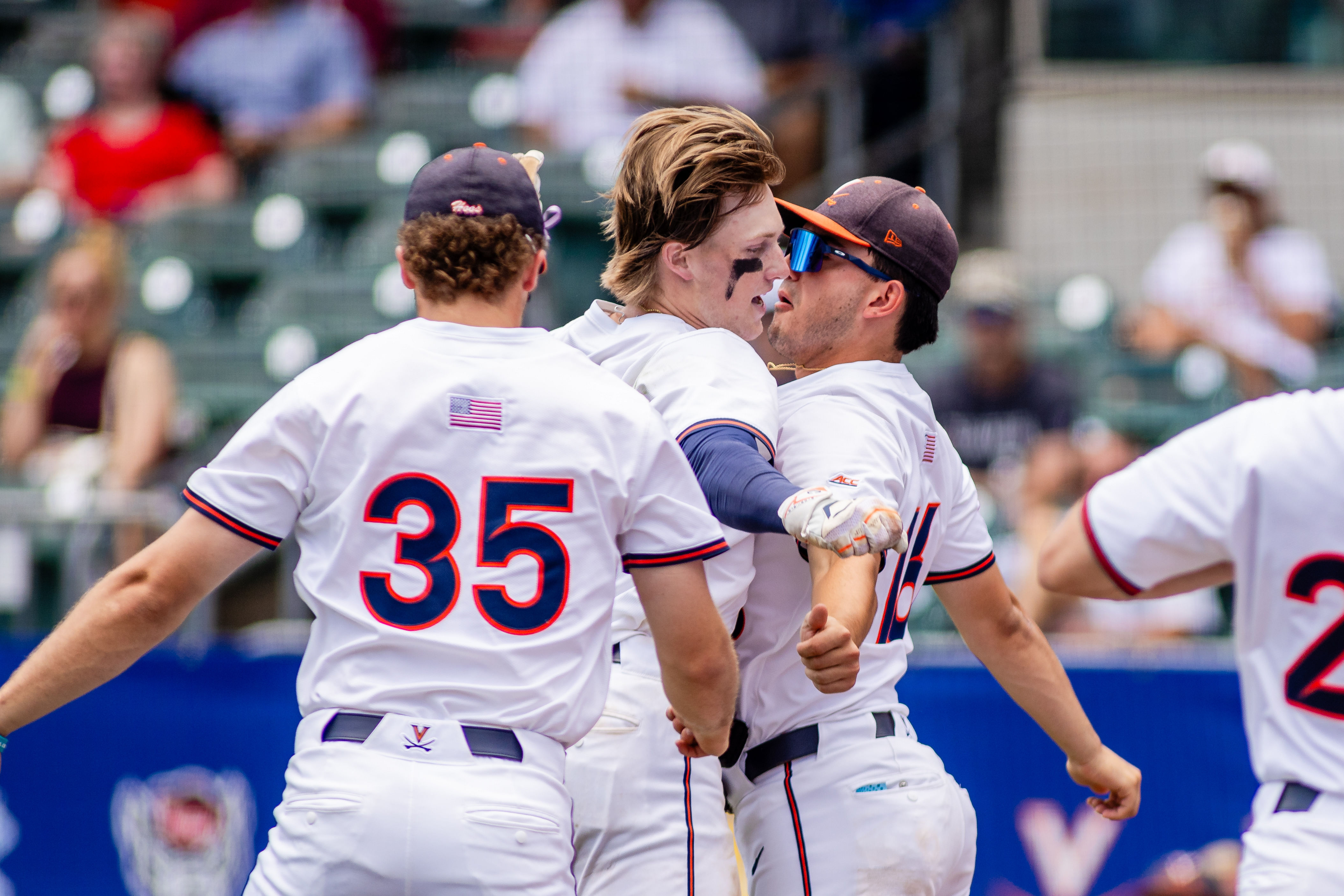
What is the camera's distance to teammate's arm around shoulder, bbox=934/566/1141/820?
3289 millimetres

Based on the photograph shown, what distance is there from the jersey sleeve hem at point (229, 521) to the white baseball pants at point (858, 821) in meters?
1.10

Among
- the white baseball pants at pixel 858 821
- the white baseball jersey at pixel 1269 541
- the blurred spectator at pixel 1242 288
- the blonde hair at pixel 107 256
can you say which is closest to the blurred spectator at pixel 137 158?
the blonde hair at pixel 107 256

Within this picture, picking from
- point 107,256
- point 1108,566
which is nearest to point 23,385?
point 107,256

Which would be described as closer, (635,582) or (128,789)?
(635,582)

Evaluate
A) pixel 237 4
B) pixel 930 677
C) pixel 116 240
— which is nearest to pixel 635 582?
pixel 930 677

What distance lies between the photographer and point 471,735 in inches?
98.9

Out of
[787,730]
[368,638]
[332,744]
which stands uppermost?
[368,638]

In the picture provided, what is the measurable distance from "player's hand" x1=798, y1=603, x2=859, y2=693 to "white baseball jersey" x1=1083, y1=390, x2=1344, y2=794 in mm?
488

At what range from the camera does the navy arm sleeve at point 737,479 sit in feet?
8.19

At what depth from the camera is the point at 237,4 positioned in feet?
32.4

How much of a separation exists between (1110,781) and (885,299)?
3.92 ft

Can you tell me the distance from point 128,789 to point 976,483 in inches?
155

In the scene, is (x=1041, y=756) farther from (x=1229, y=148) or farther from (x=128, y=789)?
(x=1229, y=148)

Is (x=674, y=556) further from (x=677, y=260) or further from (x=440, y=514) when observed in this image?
(x=677, y=260)
